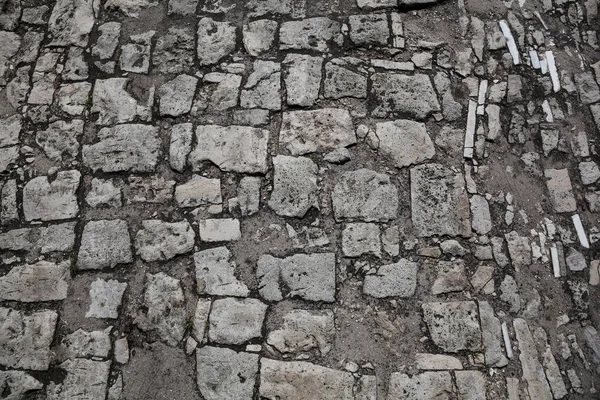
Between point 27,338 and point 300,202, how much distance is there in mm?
1509

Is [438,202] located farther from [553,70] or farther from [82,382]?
[82,382]

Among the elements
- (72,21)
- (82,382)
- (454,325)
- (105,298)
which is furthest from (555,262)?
(72,21)

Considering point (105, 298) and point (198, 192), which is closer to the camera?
point (105, 298)

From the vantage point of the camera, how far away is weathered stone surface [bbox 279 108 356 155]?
316 centimetres

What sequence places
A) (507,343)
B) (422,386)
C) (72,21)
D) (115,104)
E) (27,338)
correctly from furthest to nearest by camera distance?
1. (72,21)
2. (115,104)
3. (27,338)
4. (507,343)
5. (422,386)

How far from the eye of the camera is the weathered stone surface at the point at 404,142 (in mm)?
3148

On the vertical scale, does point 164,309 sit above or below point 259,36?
below

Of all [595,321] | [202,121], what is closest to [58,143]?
[202,121]

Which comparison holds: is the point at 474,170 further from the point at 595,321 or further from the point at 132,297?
the point at 132,297

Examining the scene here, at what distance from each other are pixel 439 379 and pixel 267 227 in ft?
3.57

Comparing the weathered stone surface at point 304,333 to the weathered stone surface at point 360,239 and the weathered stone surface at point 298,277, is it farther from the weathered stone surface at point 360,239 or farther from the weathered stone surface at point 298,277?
the weathered stone surface at point 360,239

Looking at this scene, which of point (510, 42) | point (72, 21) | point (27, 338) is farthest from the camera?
point (72, 21)

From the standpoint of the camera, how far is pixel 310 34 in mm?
3377

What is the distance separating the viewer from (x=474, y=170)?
3.16 meters
